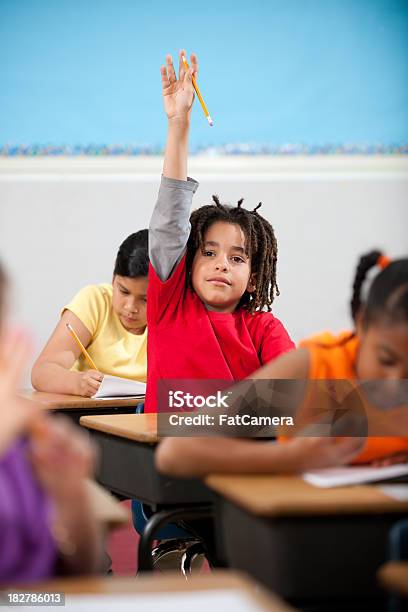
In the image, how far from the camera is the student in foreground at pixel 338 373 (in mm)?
1278

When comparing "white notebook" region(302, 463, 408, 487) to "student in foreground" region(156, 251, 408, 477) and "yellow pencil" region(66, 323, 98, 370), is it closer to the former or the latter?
"student in foreground" region(156, 251, 408, 477)

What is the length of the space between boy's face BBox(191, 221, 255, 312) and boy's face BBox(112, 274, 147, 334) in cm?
74

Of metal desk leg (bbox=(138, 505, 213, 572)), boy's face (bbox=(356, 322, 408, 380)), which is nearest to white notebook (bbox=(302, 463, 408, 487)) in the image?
boy's face (bbox=(356, 322, 408, 380))

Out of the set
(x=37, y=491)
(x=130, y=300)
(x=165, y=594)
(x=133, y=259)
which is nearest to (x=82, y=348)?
(x=130, y=300)

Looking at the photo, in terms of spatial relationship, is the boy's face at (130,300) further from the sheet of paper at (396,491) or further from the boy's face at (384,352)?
the sheet of paper at (396,491)

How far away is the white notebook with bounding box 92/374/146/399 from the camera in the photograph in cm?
275

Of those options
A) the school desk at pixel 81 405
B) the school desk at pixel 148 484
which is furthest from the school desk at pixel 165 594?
the school desk at pixel 81 405

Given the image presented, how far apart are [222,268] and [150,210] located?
1701 millimetres

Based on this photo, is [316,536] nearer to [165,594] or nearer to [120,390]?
[165,594]

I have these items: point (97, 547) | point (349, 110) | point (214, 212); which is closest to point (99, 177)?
point (349, 110)

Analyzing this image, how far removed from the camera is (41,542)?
899 mm

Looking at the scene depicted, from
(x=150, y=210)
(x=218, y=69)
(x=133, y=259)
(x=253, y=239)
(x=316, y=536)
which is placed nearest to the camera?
(x=316, y=536)

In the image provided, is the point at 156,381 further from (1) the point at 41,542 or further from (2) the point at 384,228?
(2) the point at 384,228

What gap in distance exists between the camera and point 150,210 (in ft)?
12.3
